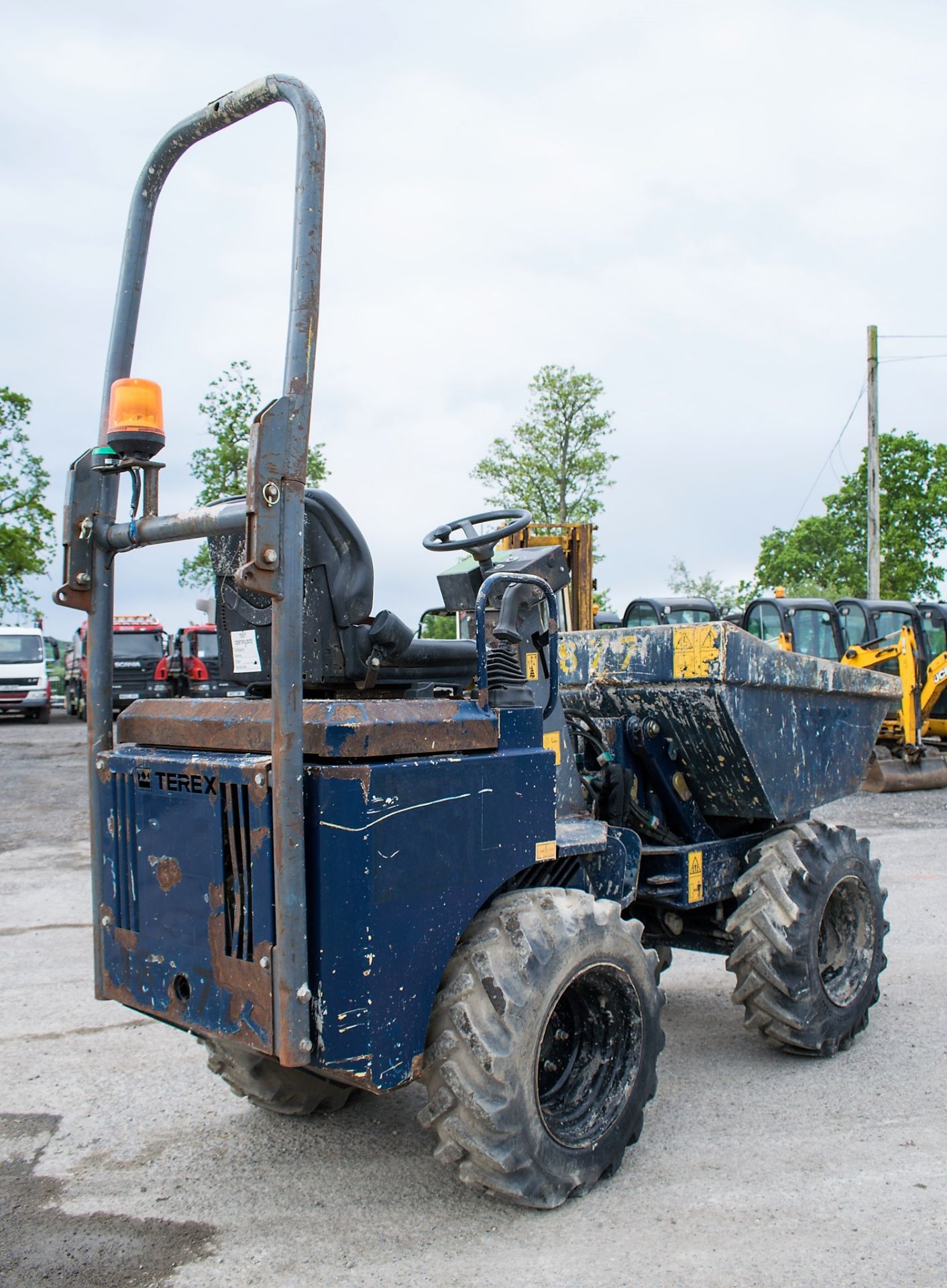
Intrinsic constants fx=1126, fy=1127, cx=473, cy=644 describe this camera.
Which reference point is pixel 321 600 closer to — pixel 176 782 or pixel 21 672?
pixel 176 782

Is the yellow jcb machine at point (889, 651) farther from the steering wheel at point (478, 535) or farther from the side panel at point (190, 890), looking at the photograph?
the side panel at point (190, 890)

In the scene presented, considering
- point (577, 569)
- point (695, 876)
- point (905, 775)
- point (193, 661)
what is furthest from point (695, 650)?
point (193, 661)

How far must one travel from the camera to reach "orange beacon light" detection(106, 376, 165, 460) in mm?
2928

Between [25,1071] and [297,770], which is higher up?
[297,770]

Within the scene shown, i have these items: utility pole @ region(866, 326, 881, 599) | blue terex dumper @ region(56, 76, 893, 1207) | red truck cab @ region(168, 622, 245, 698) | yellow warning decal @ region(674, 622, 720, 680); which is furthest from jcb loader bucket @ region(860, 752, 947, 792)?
red truck cab @ region(168, 622, 245, 698)

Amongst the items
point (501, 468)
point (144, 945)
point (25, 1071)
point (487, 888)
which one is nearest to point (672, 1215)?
point (487, 888)

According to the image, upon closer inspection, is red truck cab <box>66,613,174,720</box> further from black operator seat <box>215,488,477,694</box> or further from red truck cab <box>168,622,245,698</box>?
black operator seat <box>215,488,477,694</box>

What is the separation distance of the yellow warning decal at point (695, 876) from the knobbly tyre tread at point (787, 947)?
0.15 metres

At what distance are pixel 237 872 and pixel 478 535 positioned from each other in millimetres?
1454

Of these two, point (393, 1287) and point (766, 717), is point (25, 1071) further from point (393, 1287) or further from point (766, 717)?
point (766, 717)

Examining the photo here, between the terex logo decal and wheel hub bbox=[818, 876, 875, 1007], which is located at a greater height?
the terex logo decal

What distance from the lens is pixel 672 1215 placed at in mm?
3211

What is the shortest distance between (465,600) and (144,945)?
158cm

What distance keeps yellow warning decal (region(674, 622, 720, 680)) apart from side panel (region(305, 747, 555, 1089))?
128 centimetres
